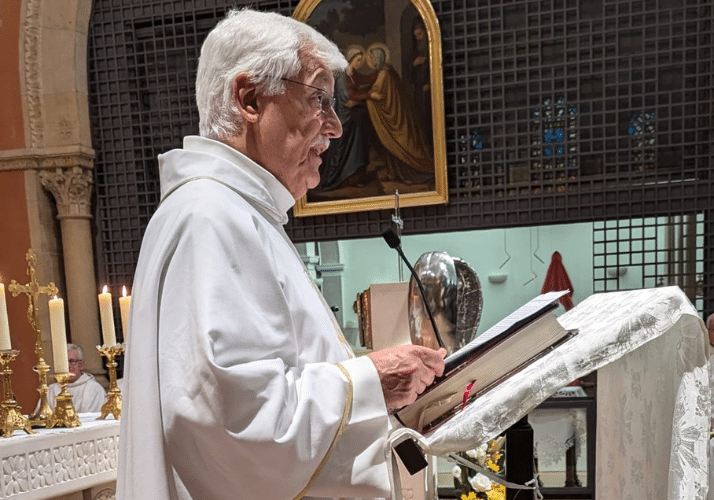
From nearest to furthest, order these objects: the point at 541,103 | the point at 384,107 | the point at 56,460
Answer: the point at 56,460
the point at 541,103
the point at 384,107

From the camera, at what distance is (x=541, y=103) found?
456 cm

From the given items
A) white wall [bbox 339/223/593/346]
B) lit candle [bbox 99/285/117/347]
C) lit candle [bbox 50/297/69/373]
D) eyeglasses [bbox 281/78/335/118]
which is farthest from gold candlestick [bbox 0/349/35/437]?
white wall [bbox 339/223/593/346]

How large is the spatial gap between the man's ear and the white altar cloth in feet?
5.09

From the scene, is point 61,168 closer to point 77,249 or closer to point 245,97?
point 77,249

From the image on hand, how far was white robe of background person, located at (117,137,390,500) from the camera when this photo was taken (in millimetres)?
916

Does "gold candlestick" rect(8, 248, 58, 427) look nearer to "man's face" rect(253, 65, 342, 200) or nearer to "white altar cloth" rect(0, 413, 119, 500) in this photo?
"white altar cloth" rect(0, 413, 119, 500)

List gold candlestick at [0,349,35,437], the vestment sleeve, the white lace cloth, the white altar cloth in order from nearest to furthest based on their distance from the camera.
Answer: the vestment sleeve, the white lace cloth, the white altar cloth, gold candlestick at [0,349,35,437]

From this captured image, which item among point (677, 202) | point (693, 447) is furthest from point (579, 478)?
point (693, 447)

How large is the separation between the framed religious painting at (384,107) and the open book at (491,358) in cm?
362

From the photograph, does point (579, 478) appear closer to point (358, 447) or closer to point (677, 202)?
point (677, 202)

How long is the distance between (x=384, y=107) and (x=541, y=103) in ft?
3.73

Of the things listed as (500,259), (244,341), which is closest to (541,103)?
(244,341)

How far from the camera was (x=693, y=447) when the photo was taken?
1.13 m

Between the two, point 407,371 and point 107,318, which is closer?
point 407,371
